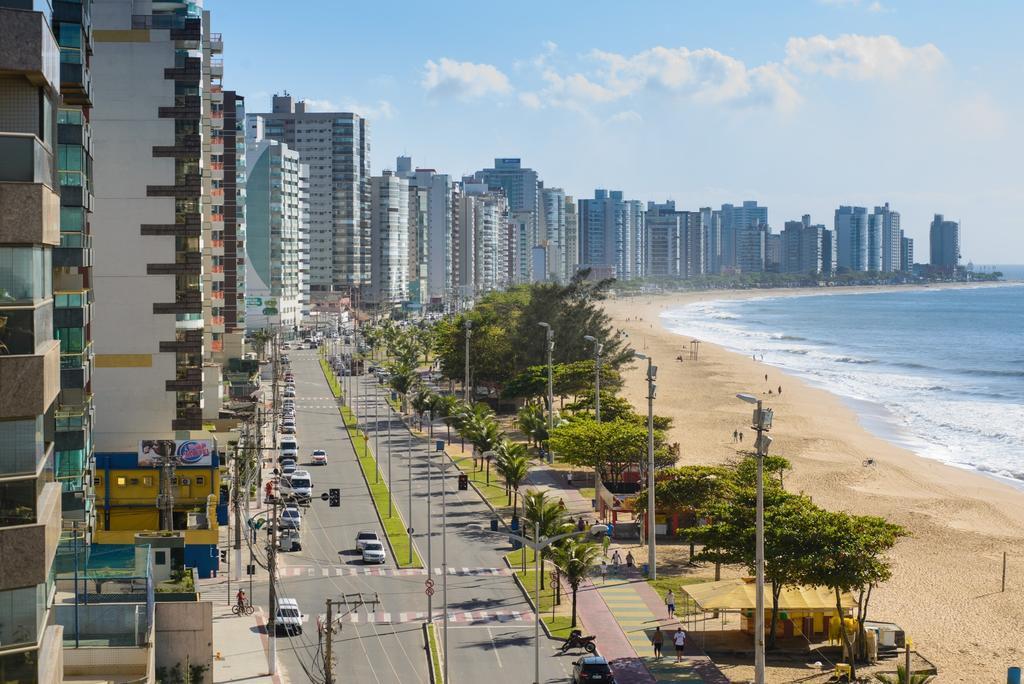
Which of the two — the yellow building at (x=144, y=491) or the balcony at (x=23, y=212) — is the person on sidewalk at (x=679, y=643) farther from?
the balcony at (x=23, y=212)

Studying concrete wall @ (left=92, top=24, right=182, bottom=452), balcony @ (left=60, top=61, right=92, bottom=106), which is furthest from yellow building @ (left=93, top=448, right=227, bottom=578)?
balcony @ (left=60, top=61, right=92, bottom=106)

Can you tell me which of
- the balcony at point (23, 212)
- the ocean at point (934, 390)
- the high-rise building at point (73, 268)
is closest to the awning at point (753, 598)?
the high-rise building at point (73, 268)

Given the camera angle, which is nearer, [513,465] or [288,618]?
[288,618]

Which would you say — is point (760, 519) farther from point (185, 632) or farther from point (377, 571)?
point (377, 571)

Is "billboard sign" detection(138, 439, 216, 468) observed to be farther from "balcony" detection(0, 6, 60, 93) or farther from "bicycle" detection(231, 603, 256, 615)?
"balcony" detection(0, 6, 60, 93)

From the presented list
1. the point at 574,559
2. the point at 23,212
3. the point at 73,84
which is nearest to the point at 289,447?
the point at 574,559

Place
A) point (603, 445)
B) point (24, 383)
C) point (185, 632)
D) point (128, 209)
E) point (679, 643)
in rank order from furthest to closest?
point (603, 445), point (128, 209), point (679, 643), point (185, 632), point (24, 383)
